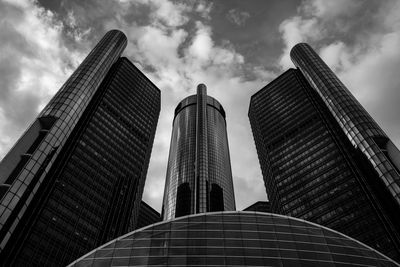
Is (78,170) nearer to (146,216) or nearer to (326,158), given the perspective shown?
(326,158)

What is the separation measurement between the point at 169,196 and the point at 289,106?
9158cm

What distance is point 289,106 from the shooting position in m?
153

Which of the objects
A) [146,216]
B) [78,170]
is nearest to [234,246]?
[78,170]

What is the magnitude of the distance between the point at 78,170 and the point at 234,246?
2976 inches

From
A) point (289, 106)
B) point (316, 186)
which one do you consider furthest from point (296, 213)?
point (289, 106)

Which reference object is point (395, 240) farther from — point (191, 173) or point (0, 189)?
point (191, 173)

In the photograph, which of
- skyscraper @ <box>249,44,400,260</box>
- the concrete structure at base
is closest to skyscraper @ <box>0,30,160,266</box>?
the concrete structure at base

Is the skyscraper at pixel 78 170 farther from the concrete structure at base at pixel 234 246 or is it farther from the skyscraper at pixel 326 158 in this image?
the skyscraper at pixel 326 158

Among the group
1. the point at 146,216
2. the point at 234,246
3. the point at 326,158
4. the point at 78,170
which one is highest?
the point at 146,216

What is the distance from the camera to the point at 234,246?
40125 millimetres

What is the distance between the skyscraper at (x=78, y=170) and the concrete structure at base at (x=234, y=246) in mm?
35553

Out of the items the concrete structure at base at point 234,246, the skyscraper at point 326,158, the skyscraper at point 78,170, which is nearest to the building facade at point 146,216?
the skyscraper at point 78,170

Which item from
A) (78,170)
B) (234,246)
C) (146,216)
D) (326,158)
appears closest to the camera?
(234,246)

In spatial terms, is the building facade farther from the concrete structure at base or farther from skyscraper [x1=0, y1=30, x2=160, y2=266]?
the concrete structure at base
